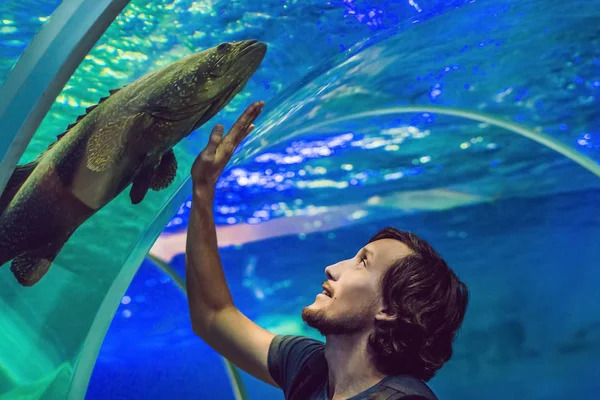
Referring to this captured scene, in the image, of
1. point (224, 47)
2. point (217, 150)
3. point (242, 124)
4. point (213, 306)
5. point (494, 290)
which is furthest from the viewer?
point (494, 290)

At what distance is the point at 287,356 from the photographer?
2357mm

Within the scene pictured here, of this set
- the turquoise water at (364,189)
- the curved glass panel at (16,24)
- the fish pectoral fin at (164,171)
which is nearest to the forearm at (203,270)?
the fish pectoral fin at (164,171)

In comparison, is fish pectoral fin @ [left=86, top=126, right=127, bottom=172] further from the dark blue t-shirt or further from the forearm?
the dark blue t-shirt

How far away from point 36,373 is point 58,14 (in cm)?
160

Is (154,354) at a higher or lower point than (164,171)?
lower

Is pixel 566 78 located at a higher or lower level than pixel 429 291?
lower

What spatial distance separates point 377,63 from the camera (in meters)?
4.06

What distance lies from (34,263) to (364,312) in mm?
1186

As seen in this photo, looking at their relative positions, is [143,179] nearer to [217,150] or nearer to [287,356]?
[217,150]

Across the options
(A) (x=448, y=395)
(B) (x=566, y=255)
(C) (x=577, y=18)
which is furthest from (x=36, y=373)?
(B) (x=566, y=255)

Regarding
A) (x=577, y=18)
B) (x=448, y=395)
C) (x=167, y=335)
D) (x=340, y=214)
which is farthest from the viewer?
(x=340, y=214)

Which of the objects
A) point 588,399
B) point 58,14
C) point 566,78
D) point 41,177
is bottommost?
point 588,399

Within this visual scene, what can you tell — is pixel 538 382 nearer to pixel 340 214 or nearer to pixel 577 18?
pixel 340 214

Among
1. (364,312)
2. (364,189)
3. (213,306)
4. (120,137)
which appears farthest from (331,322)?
(364,189)
